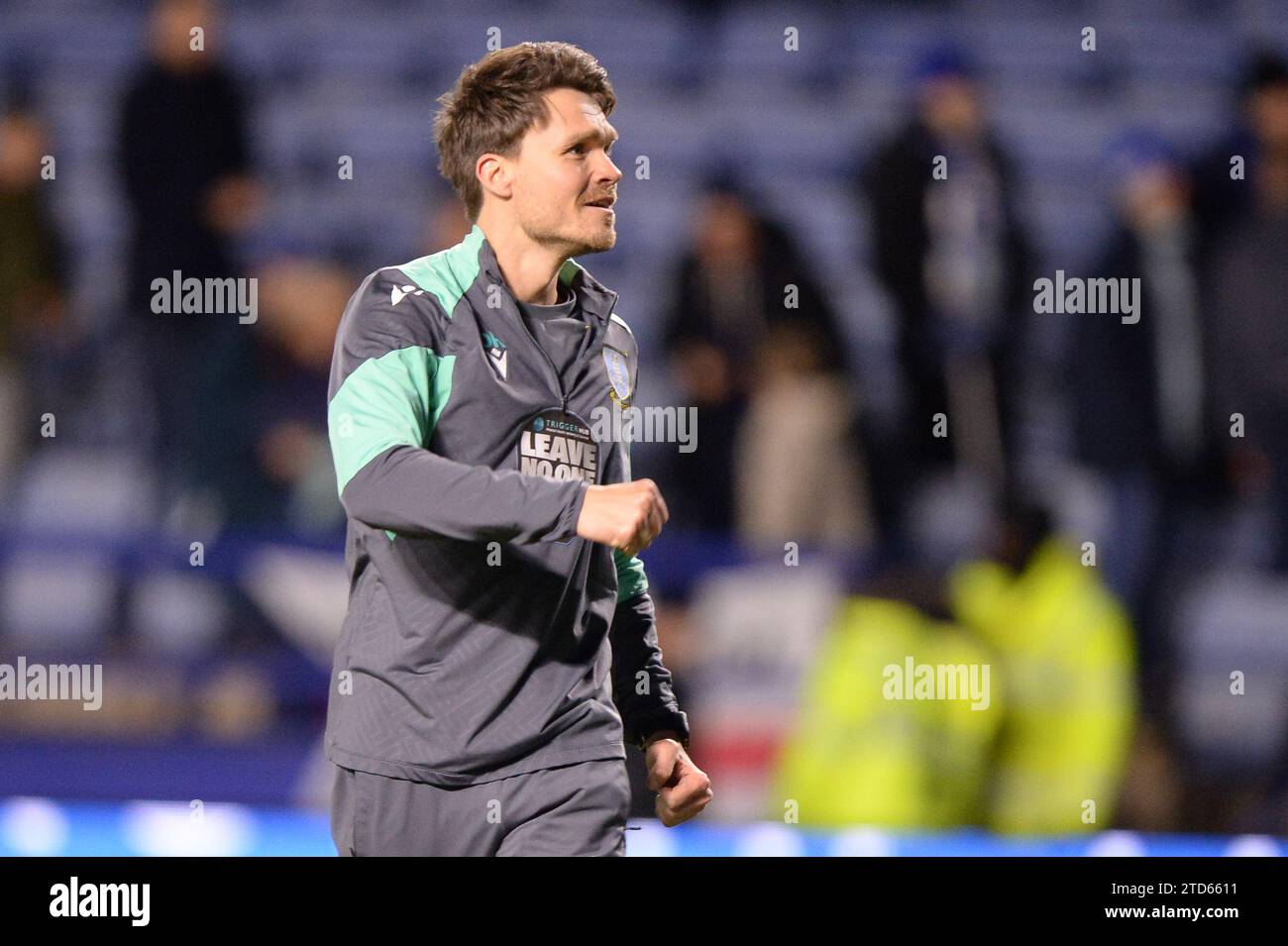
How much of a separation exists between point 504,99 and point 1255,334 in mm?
3564

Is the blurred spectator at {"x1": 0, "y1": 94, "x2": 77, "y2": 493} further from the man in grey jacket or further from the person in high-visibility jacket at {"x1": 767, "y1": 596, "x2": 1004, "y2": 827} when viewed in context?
the man in grey jacket

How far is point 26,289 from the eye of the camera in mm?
5711

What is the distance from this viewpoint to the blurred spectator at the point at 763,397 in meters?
5.37

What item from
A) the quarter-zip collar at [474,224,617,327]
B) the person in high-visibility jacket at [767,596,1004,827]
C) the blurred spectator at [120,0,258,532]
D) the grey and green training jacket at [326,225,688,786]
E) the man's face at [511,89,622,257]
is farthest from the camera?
the blurred spectator at [120,0,258,532]

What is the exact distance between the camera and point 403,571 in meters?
2.39

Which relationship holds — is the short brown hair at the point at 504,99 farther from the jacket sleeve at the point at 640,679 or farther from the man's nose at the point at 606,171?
the jacket sleeve at the point at 640,679

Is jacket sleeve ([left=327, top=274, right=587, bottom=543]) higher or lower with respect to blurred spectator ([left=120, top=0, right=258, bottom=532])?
lower

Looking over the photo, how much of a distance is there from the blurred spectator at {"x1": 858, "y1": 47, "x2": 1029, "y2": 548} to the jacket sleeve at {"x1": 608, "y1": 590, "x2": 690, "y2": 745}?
2.95 metres

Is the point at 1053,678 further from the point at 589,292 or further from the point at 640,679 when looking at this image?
the point at 589,292

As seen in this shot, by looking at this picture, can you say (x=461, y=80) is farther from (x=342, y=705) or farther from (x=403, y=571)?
(x=342, y=705)

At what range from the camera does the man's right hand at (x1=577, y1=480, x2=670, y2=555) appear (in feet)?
6.75

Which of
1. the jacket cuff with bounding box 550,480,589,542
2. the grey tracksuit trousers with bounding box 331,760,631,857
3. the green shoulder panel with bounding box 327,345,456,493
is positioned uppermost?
the green shoulder panel with bounding box 327,345,456,493

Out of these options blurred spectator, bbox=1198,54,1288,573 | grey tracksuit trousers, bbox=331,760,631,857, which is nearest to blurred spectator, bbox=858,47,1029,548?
blurred spectator, bbox=1198,54,1288,573

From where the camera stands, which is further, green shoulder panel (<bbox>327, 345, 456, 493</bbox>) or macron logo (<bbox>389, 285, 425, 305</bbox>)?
macron logo (<bbox>389, 285, 425, 305</bbox>)
